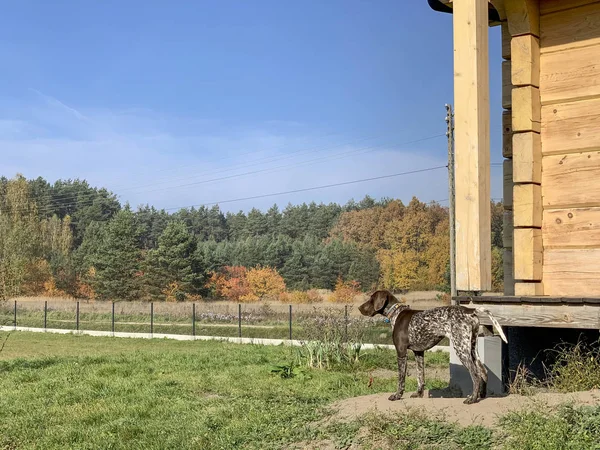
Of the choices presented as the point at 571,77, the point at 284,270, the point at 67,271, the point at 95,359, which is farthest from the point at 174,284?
the point at 571,77

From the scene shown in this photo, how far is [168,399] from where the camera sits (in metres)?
10.2

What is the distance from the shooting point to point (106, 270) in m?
63.5

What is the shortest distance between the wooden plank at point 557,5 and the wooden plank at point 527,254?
2.88m

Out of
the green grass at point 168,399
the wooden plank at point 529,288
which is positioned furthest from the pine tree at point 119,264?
the wooden plank at point 529,288

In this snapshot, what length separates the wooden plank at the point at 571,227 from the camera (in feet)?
27.9

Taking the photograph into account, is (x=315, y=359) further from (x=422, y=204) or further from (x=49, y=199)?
(x=49, y=199)

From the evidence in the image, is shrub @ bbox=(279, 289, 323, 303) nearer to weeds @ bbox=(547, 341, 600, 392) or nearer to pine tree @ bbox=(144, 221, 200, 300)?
pine tree @ bbox=(144, 221, 200, 300)

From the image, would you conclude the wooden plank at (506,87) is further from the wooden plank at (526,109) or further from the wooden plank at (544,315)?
the wooden plank at (544,315)

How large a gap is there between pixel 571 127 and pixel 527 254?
66.7 inches

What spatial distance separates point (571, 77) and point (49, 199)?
103417 millimetres

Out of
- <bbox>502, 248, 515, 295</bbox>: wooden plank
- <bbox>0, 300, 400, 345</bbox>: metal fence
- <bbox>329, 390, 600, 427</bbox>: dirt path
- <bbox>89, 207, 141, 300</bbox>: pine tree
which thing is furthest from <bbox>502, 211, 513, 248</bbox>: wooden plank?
<bbox>89, 207, 141, 300</bbox>: pine tree

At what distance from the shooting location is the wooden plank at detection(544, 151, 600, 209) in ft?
28.0

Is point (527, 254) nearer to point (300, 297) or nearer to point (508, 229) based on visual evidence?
point (508, 229)

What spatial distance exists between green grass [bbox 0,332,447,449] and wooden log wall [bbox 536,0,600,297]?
3.39 metres
